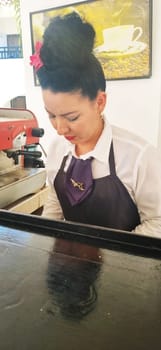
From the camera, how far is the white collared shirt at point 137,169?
2.39ft

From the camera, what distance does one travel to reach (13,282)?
46cm

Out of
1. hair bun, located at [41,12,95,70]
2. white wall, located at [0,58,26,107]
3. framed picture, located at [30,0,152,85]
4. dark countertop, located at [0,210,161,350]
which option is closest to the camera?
dark countertop, located at [0,210,161,350]

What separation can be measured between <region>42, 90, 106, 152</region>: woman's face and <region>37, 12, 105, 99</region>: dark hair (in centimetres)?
2

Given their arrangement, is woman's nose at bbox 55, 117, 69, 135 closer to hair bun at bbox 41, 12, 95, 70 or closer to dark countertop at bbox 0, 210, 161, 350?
hair bun at bbox 41, 12, 95, 70

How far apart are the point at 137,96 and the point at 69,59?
77 cm

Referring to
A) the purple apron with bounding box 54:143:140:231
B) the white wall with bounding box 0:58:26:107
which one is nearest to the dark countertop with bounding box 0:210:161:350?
the purple apron with bounding box 54:143:140:231

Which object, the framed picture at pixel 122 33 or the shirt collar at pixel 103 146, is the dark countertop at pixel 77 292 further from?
the framed picture at pixel 122 33

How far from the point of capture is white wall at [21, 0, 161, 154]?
136 cm

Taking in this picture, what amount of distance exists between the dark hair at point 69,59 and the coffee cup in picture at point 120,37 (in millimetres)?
681

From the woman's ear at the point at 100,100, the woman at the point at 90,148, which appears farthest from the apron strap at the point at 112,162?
the woman's ear at the point at 100,100

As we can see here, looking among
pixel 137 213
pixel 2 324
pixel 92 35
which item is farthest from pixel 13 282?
pixel 92 35

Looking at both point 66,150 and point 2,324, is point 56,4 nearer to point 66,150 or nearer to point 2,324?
point 66,150

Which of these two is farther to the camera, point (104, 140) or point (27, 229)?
point (104, 140)

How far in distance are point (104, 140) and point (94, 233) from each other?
286 mm
